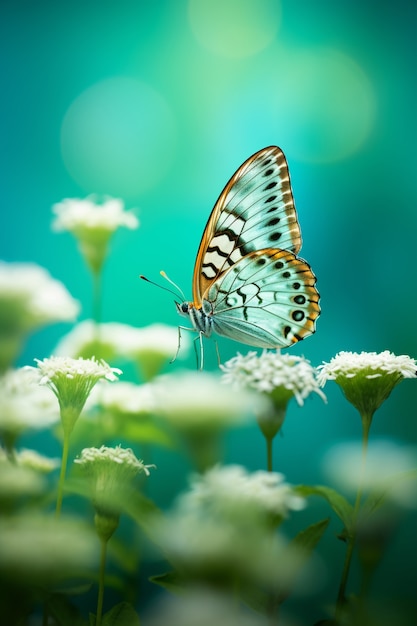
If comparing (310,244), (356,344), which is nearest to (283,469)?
(356,344)

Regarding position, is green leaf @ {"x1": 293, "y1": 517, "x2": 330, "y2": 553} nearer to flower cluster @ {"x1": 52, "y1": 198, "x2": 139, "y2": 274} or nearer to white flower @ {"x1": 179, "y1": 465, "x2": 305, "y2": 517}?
white flower @ {"x1": 179, "y1": 465, "x2": 305, "y2": 517}

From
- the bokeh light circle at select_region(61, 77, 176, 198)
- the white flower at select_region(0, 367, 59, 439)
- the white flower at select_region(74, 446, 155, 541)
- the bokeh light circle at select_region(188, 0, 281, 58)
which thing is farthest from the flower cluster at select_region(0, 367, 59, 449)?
the bokeh light circle at select_region(188, 0, 281, 58)

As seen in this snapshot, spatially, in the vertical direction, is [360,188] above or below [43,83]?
below

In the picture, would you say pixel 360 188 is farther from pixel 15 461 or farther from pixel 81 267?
pixel 15 461

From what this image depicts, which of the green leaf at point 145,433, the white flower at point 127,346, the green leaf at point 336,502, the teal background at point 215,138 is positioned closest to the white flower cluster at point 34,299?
the white flower at point 127,346

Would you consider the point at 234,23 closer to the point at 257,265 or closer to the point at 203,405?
the point at 257,265

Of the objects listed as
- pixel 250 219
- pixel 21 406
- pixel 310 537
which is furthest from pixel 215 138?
pixel 310 537

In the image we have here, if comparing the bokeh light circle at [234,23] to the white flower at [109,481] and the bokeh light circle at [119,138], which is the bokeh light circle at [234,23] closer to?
the bokeh light circle at [119,138]
